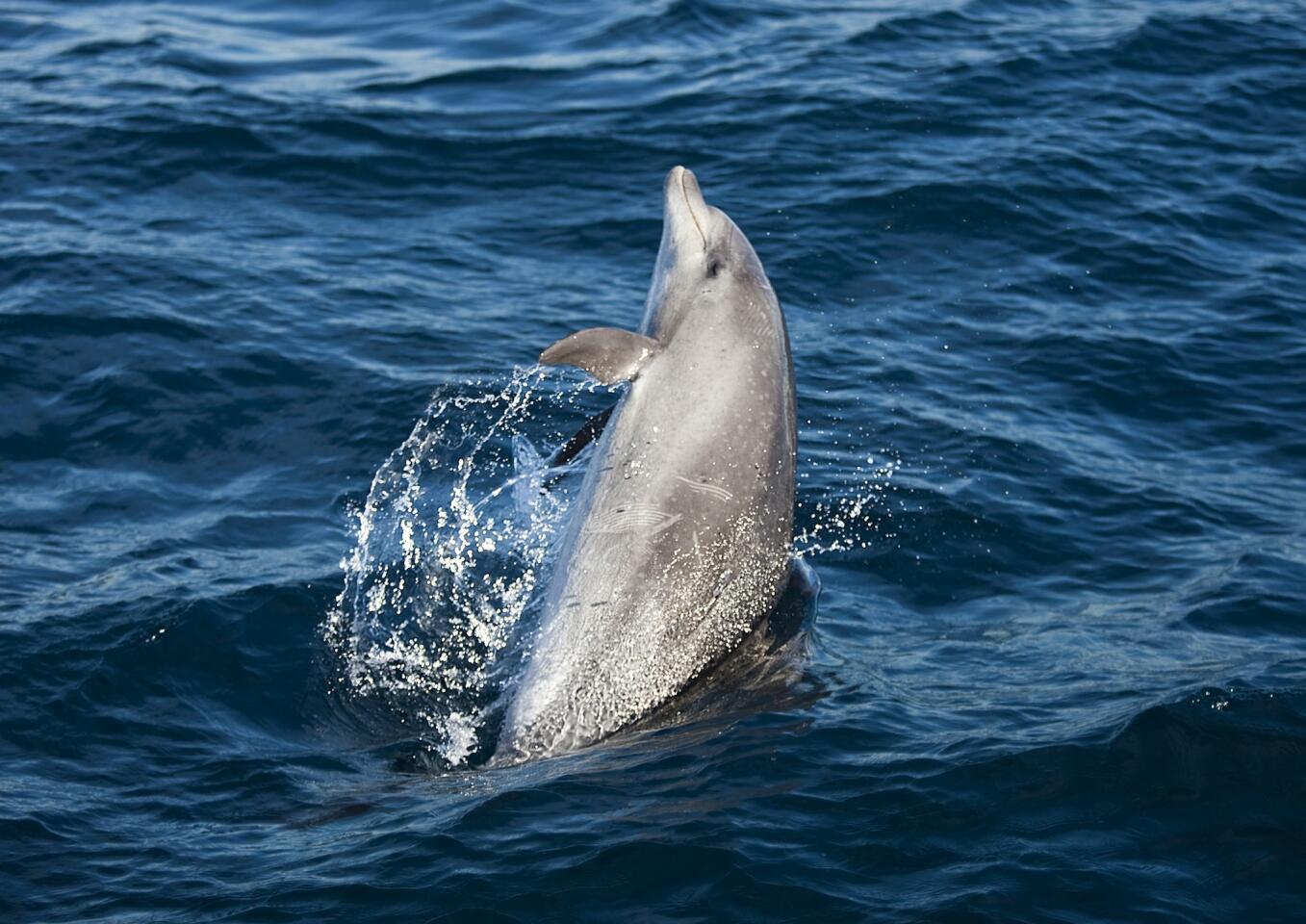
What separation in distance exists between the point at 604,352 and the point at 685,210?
1.59 m

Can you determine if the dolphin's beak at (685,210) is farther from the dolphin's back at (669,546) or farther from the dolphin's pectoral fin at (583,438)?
the dolphin's pectoral fin at (583,438)

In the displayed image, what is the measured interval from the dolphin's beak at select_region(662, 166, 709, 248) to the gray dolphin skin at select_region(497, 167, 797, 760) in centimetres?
77

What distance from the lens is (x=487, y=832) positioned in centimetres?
802

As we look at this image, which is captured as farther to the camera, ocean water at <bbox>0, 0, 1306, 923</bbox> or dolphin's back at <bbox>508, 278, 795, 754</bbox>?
dolphin's back at <bbox>508, 278, 795, 754</bbox>

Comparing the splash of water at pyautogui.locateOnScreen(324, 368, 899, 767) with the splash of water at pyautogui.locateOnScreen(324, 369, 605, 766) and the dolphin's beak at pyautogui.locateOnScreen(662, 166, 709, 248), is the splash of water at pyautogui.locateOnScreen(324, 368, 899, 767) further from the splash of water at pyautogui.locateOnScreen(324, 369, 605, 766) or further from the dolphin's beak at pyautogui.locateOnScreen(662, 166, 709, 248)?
the dolphin's beak at pyautogui.locateOnScreen(662, 166, 709, 248)

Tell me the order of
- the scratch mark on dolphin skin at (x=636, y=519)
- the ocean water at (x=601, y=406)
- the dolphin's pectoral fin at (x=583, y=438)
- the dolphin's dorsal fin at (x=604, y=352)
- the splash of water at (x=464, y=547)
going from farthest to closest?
1. the splash of water at (x=464, y=547)
2. the dolphin's pectoral fin at (x=583, y=438)
3. the scratch mark on dolphin skin at (x=636, y=519)
4. the dolphin's dorsal fin at (x=604, y=352)
5. the ocean water at (x=601, y=406)

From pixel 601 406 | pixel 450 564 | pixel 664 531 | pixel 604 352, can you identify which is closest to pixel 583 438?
pixel 604 352

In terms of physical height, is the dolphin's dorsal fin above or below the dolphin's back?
above

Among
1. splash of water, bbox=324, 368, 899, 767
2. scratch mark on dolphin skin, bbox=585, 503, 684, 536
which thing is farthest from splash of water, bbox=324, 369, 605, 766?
scratch mark on dolphin skin, bbox=585, 503, 684, 536

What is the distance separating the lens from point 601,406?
1449 cm

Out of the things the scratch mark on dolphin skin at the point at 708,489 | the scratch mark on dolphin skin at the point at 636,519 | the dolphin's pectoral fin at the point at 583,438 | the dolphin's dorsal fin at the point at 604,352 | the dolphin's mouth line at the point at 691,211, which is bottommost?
the scratch mark on dolphin skin at the point at 636,519

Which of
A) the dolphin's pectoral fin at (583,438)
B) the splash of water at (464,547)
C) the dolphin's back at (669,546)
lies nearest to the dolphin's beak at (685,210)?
the dolphin's back at (669,546)

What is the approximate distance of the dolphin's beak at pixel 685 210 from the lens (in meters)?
10.5

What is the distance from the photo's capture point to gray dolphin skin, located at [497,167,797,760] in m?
9.51
